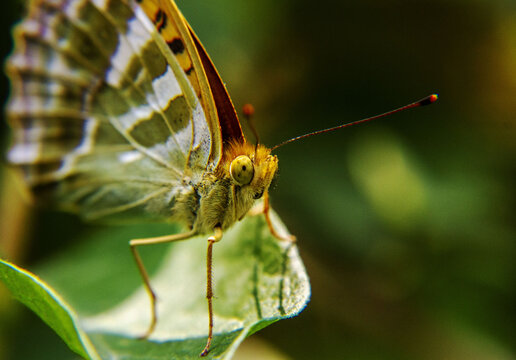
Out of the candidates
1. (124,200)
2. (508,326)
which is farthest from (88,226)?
(508,326)

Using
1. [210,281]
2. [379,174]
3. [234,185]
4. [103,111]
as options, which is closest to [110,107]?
[103,111]

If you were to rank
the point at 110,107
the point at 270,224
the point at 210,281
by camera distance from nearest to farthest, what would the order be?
the point at 210,281
the point at 270,224
the point at 110,107

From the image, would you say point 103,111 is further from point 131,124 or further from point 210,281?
point 210,281

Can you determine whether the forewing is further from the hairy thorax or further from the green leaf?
the green leaf

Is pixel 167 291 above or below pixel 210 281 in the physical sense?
below

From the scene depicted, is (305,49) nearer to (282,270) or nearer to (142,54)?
(142,54)

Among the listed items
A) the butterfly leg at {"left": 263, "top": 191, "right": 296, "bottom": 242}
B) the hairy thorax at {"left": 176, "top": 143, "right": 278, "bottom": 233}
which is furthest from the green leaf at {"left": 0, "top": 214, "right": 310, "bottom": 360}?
the hairy thorax at {"left": 176, "top": 143, "right": 278, "bottom": 233}

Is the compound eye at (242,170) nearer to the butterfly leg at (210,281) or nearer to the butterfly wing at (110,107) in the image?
the butterfly wing at (110,107)
